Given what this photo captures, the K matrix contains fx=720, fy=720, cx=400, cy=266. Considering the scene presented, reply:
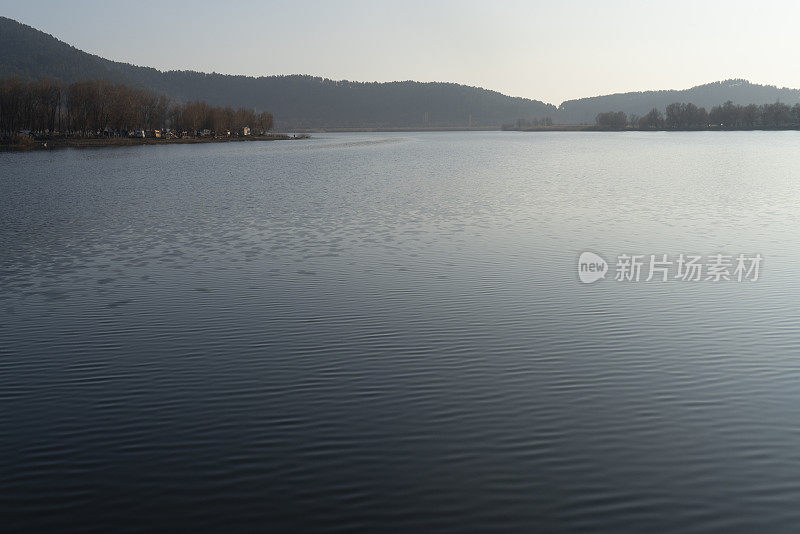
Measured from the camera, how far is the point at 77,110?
106 metres

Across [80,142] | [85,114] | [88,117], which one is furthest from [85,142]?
[85,114]

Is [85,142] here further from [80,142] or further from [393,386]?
[393,386]

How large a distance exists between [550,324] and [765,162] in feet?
169

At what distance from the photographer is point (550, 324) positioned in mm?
11438

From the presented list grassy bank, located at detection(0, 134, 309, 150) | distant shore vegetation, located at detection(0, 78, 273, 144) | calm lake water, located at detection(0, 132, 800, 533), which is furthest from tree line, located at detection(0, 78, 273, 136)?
calm lake water, located at detection(0, 132, 800, 533)

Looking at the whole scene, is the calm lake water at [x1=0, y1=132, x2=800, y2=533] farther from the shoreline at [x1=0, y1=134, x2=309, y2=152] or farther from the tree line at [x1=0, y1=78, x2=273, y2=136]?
the tree line at [x1=0, y1=78, x2=273, y2=136]

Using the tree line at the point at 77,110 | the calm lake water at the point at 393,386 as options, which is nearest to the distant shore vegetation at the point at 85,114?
the tree line at the point at 77,110

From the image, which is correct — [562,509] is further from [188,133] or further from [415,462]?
[188,133]

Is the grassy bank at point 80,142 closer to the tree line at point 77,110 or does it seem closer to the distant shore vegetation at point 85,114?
the distant shore vegetation at point 85,114

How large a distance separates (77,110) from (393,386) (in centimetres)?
11050

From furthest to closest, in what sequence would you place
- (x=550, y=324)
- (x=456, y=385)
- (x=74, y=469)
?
(x=550, y=324) → (x=456, y=385) → (x=74, y=469)

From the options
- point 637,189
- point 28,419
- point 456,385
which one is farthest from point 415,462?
point 637,189

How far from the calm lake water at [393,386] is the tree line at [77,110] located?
8890 cm

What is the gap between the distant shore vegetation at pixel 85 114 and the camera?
96.6 m
